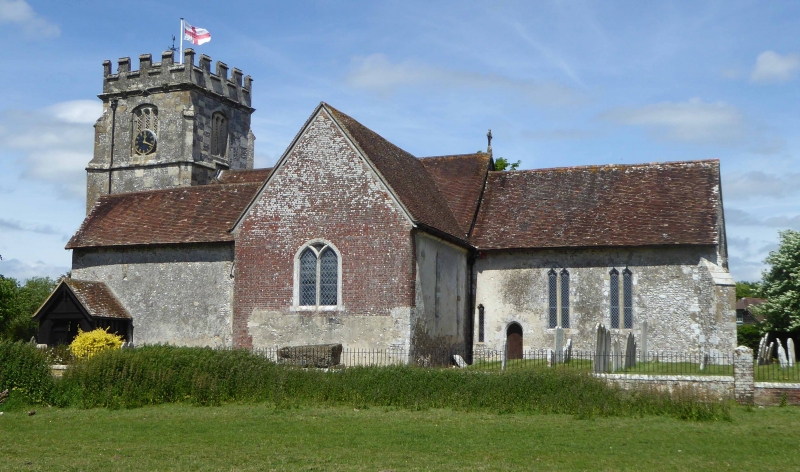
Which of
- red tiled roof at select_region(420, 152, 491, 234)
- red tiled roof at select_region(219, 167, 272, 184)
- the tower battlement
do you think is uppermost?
the tower battlement

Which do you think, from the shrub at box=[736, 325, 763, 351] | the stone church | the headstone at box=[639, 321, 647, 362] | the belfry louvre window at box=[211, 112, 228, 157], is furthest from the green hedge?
the belfry louvre window at box=[211, 112, 228, 157]

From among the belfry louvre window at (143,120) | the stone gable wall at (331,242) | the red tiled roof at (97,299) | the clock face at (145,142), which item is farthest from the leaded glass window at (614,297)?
the belfry louvre window at (143,120)

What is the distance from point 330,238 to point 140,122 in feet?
92.7

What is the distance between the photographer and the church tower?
5200 cm

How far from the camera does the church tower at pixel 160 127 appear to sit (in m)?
52.0

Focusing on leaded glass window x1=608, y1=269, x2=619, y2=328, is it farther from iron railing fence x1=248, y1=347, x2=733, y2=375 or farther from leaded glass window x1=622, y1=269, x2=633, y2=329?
iron railing fence x1=248, y1=347, x2=733, y2=375

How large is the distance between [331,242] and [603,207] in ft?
36.6

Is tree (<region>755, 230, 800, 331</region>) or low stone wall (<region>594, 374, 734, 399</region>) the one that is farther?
tree (<region>755, 230, 800, 331</region>)

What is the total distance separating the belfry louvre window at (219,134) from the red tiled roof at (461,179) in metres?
20.0

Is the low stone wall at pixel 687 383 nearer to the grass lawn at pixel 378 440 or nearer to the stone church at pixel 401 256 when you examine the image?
the grass lawn at pixel 378 440

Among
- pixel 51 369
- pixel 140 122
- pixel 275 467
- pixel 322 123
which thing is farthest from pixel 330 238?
pixel 140 122

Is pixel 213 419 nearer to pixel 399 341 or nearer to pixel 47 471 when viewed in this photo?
pixel 47 471

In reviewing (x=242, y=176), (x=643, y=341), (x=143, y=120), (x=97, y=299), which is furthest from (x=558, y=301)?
(x=143, y=120)

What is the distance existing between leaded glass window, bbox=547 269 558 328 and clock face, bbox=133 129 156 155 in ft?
96.5
